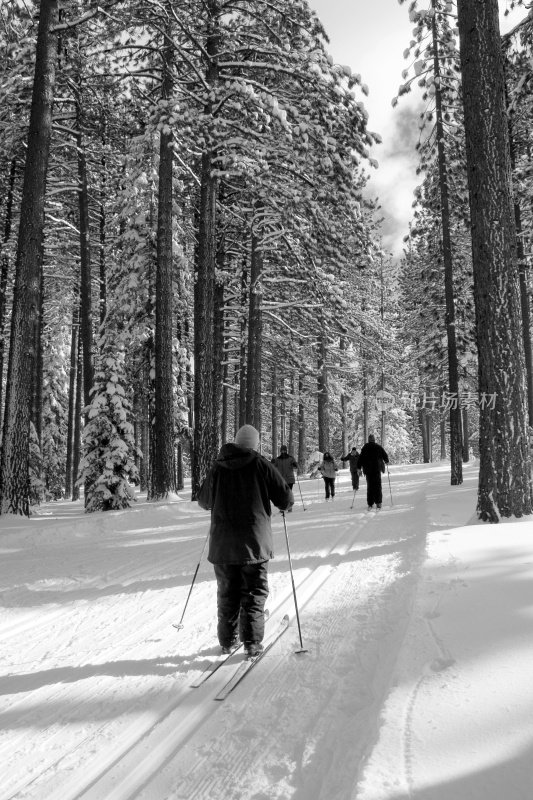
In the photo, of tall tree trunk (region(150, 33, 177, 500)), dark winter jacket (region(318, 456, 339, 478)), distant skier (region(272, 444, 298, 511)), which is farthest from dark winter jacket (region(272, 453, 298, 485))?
tall tree trunk (region(150, 33, 177, 500))

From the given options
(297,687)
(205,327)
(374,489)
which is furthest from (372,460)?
(297,687)

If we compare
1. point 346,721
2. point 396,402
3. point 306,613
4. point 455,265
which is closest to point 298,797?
point 346,721

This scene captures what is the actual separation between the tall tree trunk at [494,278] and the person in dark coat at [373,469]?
234 inches

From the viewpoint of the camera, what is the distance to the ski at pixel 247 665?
3.70m

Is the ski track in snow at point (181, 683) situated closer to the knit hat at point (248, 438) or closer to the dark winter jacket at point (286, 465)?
the knit hat at point (248, 438)

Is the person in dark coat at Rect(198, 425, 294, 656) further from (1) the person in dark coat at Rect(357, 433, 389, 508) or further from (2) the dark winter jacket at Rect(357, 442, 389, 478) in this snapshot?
(2) the dark winter jacket at Rect(357, 442, 389, 478)

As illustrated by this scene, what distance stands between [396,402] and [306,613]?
41.4 metres

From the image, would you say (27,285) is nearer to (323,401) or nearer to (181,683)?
(181,683)

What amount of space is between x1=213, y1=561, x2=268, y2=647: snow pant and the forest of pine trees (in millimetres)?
4797

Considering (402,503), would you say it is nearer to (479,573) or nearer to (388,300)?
(479,573)

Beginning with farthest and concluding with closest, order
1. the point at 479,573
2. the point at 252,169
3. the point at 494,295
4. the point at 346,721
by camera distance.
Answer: the point at 252,169, the point at 494,295, the point at 479,573, the point at 346,721

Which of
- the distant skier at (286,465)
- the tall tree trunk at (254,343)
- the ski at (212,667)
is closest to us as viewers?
the ski at (212,667)

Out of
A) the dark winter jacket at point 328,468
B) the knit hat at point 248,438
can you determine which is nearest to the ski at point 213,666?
the knit hat at point 248,438

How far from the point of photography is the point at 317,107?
10.9 meters
